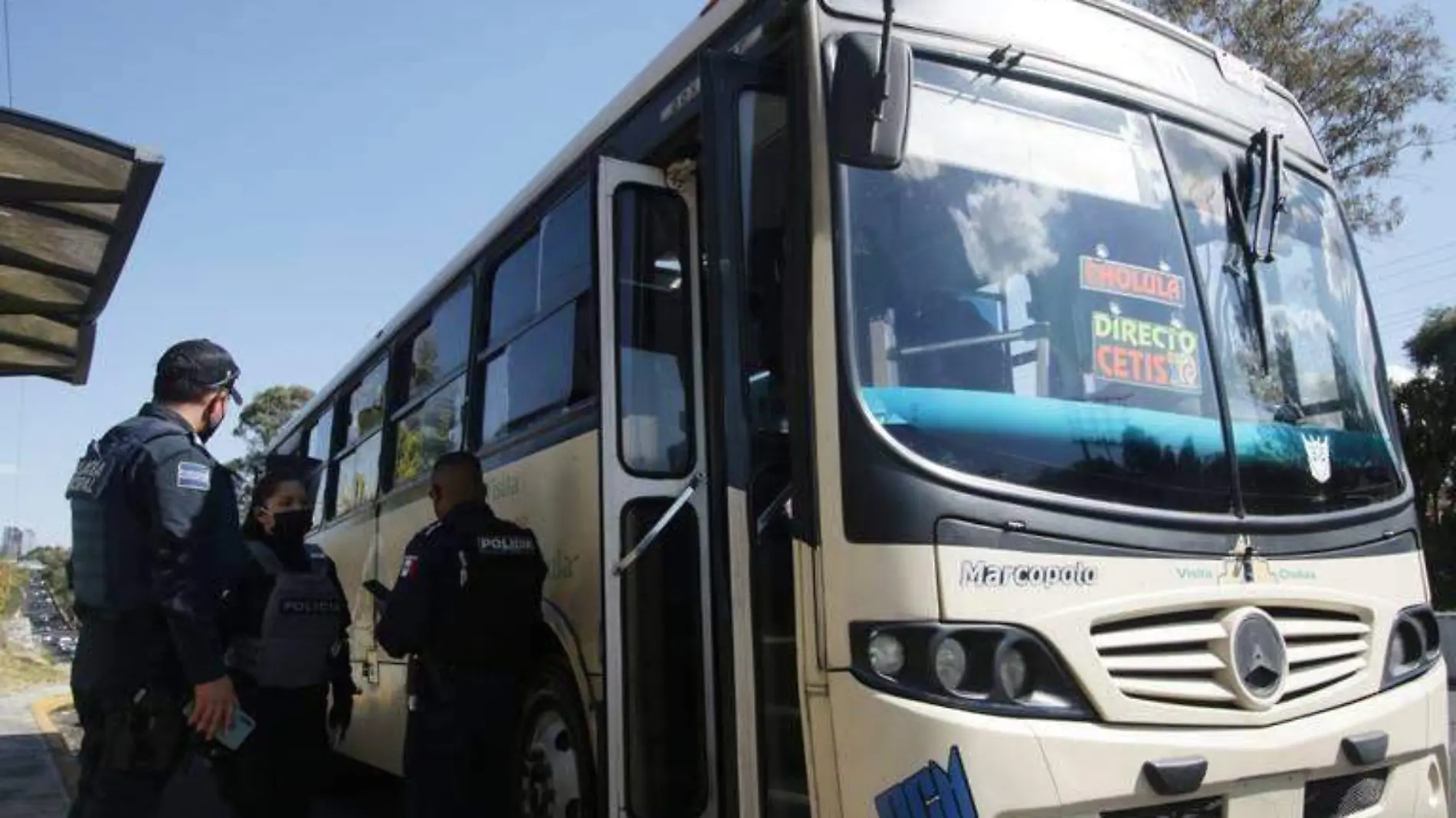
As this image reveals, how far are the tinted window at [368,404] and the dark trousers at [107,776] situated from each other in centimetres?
391

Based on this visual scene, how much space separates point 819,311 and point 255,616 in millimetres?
3098

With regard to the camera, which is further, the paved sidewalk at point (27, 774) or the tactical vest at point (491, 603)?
the paved sidewalk at point (27, 774)

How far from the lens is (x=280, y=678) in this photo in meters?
4.98

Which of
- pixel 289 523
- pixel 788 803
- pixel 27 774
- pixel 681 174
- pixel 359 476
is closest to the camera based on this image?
pixel 788 803

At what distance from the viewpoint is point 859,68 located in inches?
126

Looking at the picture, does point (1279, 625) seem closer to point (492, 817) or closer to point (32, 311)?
point (492, 817)

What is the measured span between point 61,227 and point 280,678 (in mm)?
3628

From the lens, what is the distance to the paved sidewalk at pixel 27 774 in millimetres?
6817

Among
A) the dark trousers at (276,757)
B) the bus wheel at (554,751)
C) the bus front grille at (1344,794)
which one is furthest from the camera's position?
the dark trousers at (276,757)

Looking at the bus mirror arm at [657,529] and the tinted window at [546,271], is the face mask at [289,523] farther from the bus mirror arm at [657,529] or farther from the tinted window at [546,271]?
the bus mirror arm at [657,529]

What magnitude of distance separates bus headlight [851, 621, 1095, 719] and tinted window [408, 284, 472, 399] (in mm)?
3501

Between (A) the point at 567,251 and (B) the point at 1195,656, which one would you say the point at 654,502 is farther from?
(B) the point at 1195,656

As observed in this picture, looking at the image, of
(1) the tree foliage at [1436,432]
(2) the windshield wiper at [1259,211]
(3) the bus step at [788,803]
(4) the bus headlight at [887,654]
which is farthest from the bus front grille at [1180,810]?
(1) the tree foliage at [1436,432]

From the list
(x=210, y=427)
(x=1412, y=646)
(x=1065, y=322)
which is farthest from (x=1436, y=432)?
(x=210, y=427)
